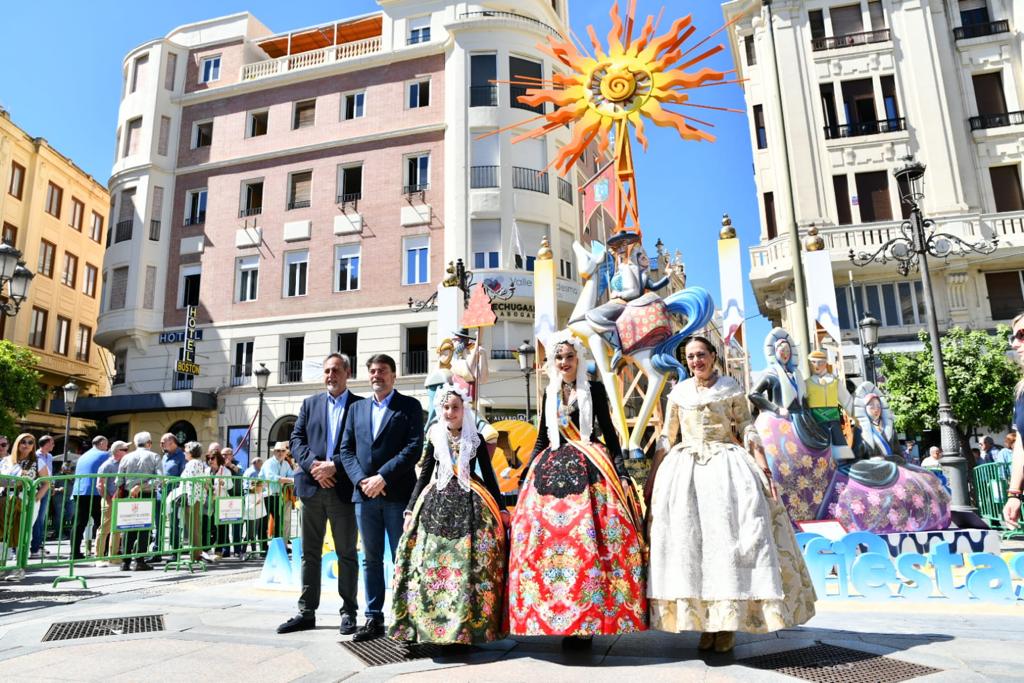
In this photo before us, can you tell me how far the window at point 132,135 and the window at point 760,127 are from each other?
81.8 feet

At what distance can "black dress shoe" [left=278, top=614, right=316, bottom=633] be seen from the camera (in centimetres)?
480

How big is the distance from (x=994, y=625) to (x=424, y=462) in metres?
4.01

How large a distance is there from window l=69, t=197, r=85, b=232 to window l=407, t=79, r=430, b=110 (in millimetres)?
→ 21224

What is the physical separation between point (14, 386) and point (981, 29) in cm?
3723

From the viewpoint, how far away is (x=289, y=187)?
27.1 meters

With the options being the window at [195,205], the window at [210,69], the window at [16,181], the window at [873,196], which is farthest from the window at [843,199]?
the window at [16,181]

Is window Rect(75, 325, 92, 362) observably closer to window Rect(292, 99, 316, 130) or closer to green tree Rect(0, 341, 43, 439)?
green tree Rect(0, 341, 43, 439)

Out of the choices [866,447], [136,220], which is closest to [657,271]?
[136,220]

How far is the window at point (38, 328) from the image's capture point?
32312mm

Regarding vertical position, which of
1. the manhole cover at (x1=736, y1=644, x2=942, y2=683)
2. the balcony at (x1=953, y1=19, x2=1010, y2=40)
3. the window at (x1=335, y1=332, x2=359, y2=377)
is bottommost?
the manhole cover at (x1=736, y1=644, x2=942, y2=683)

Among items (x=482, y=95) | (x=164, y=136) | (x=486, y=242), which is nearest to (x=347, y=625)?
(x=486, y=242)

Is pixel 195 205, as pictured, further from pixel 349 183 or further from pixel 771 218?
pixel 771 218

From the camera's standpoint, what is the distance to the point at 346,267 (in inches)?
1018

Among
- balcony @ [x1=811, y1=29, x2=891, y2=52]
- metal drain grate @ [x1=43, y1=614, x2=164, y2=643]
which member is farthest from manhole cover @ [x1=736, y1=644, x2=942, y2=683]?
balcony @ [x1=811, y1=29, x2=891, y2=52]
